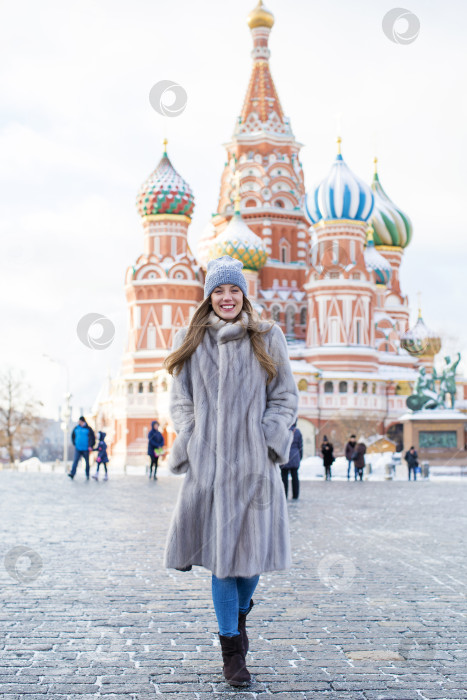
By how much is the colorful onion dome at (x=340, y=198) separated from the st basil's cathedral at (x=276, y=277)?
0.06 m

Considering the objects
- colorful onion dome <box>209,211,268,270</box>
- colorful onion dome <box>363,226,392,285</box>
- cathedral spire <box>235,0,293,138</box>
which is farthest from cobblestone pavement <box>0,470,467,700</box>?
colorful onion dome <box>363,226,392,285</box>

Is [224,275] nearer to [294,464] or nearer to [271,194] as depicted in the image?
[294,464]

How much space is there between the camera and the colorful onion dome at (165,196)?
49.8 metres

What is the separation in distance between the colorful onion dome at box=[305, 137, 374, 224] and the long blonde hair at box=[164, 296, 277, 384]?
46.0m

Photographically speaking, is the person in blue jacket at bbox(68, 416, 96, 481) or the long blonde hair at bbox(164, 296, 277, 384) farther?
the person in blue jacket at bbox(68, 416, 96, 481)

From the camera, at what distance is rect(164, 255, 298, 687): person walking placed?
12.9 ft

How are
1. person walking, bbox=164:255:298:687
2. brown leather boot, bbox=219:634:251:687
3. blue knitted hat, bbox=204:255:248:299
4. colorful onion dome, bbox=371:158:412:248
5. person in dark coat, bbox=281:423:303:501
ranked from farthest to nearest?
colorful onion dome, bbox=371:158:412:248
person in dark coat, bbox=281:423:303:501
blue knitted hat, bbox=204:255:248:299
person walking, bbox=164:255:298:687
brown leather boot, bbox=219:634:251:687

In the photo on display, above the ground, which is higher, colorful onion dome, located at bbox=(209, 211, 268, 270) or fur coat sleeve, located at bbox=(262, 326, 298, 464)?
colorful onion dome, located at bbox=(209, 211, 268, 270)

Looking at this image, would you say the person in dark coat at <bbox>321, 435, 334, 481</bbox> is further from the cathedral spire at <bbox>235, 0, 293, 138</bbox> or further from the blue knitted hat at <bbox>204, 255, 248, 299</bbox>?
the cathedral spire at <bbox>235, 0, 293, 138</bbox>

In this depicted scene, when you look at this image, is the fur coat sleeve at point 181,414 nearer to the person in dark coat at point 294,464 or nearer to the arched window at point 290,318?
the person in dark coat at point 294,464

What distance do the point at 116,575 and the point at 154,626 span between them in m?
1.65

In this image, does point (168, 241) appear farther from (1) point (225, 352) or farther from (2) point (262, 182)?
(1) point (225, 352)

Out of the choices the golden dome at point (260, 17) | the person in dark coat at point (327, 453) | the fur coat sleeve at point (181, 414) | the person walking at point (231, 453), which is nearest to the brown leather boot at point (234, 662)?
the person walking at point (231, 453)

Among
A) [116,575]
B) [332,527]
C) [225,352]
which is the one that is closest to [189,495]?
[225,352]
